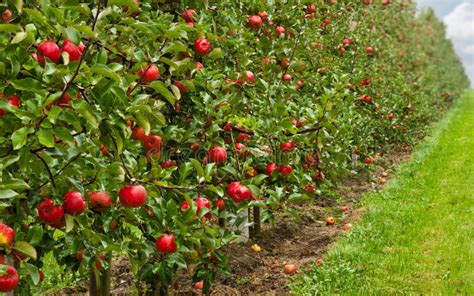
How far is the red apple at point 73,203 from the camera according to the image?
6.98ft

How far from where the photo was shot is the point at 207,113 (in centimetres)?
319

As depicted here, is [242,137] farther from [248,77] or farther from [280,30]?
[280,30]

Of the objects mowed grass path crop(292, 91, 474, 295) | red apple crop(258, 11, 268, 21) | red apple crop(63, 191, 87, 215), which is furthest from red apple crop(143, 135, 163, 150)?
red apple crop(258, 11, 268, 21)

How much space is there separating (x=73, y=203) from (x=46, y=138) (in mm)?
371

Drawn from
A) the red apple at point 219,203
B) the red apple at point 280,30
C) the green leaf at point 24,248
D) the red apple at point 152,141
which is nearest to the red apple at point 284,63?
the red apple at point 280,30

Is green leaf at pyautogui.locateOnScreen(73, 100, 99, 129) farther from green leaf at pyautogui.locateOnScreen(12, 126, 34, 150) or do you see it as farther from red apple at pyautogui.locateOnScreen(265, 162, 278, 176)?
red apple at pyautogui.locateOnScreen(265, 162, 278, 176)

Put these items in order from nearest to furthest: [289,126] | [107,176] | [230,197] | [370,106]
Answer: [107,176] < [230,197] < [289,126] < [370,106]

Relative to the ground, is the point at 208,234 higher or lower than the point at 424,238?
higher

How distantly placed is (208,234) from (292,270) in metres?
1.78

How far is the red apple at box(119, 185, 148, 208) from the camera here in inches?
87.3

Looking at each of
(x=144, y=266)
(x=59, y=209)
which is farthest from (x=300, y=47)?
(x=59, y=209)

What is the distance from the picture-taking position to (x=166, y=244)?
247 cm

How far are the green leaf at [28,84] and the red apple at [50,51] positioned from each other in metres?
0.10

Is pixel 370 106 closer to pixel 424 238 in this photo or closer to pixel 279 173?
pixel 424 238
